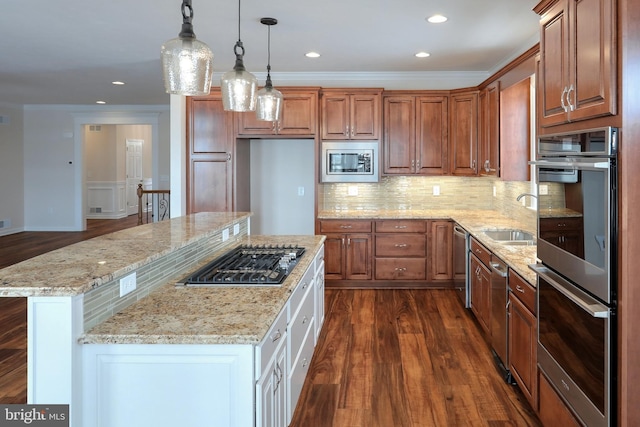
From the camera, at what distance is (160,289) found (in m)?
2.38

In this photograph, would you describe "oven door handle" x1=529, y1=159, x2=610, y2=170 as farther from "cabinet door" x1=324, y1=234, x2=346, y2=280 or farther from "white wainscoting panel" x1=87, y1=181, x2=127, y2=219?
"white wainscoting panel" x1=87, y1=181, x2=127, y2=219

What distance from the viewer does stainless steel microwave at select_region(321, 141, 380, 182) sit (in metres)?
5.94

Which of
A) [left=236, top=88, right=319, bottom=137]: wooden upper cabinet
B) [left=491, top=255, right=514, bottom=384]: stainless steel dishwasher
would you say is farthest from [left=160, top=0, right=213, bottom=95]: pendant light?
[left=236, top=88, right=319, bottom=137]: wooden upper cabinet

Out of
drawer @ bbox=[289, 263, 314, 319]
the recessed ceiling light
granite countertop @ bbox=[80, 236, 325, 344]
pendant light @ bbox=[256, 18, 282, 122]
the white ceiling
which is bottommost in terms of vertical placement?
drawer @ bbox=[289, 263, 314, 319]

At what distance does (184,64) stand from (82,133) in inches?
375

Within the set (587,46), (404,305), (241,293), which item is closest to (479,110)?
(404,305)

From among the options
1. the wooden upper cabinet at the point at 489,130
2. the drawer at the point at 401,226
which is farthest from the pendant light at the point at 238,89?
the drawer at the point at 401,226

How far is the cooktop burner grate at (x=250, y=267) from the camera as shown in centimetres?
248

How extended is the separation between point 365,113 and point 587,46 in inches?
157

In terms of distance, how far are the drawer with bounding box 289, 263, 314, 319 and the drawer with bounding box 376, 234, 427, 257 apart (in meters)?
2.60

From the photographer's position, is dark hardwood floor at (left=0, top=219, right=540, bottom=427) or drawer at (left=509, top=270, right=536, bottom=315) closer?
drawer at (left=509, top=270, right=536, bottom=315)

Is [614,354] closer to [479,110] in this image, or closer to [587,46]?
[587,46]

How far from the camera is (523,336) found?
114 inches

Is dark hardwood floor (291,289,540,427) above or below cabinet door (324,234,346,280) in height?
below
